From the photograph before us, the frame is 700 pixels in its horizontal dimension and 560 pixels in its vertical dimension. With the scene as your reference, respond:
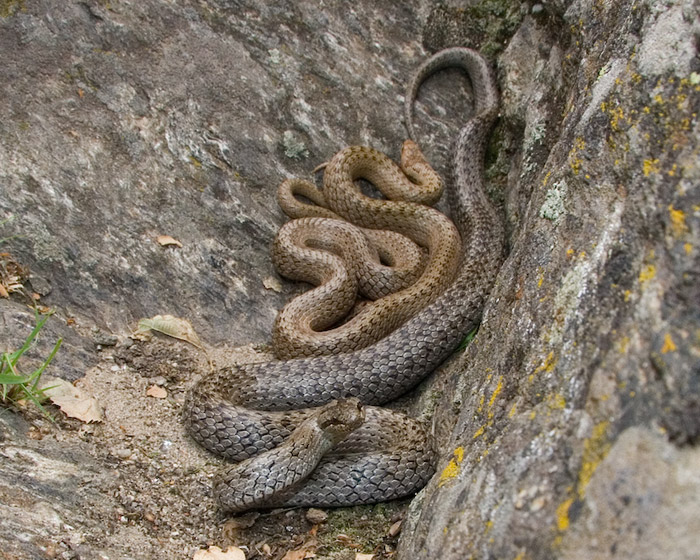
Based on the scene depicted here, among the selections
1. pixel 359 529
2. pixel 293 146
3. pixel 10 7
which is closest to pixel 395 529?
pixel 359 529

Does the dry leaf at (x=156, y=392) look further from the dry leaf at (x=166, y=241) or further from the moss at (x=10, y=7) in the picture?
the moss at (x=10, y=7)

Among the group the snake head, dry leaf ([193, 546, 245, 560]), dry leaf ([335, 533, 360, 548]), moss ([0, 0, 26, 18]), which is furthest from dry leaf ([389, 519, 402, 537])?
moss ([0, 0, 26, 18])

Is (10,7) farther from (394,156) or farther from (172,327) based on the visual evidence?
(394,156)

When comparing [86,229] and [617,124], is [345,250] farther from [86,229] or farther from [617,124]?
[617,124]

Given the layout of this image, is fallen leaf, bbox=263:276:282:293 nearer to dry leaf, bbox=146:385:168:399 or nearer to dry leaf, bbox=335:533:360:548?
dry leaf, bbox=146:385:168:399

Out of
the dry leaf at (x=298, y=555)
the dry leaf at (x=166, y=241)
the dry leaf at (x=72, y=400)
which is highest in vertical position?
the dry leaf at (x=166, y=241)

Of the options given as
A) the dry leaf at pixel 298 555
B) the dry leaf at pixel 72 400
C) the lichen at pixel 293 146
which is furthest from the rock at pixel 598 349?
the lichen at pixel 293 146

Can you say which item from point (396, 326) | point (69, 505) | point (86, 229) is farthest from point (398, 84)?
point (69, 505)
